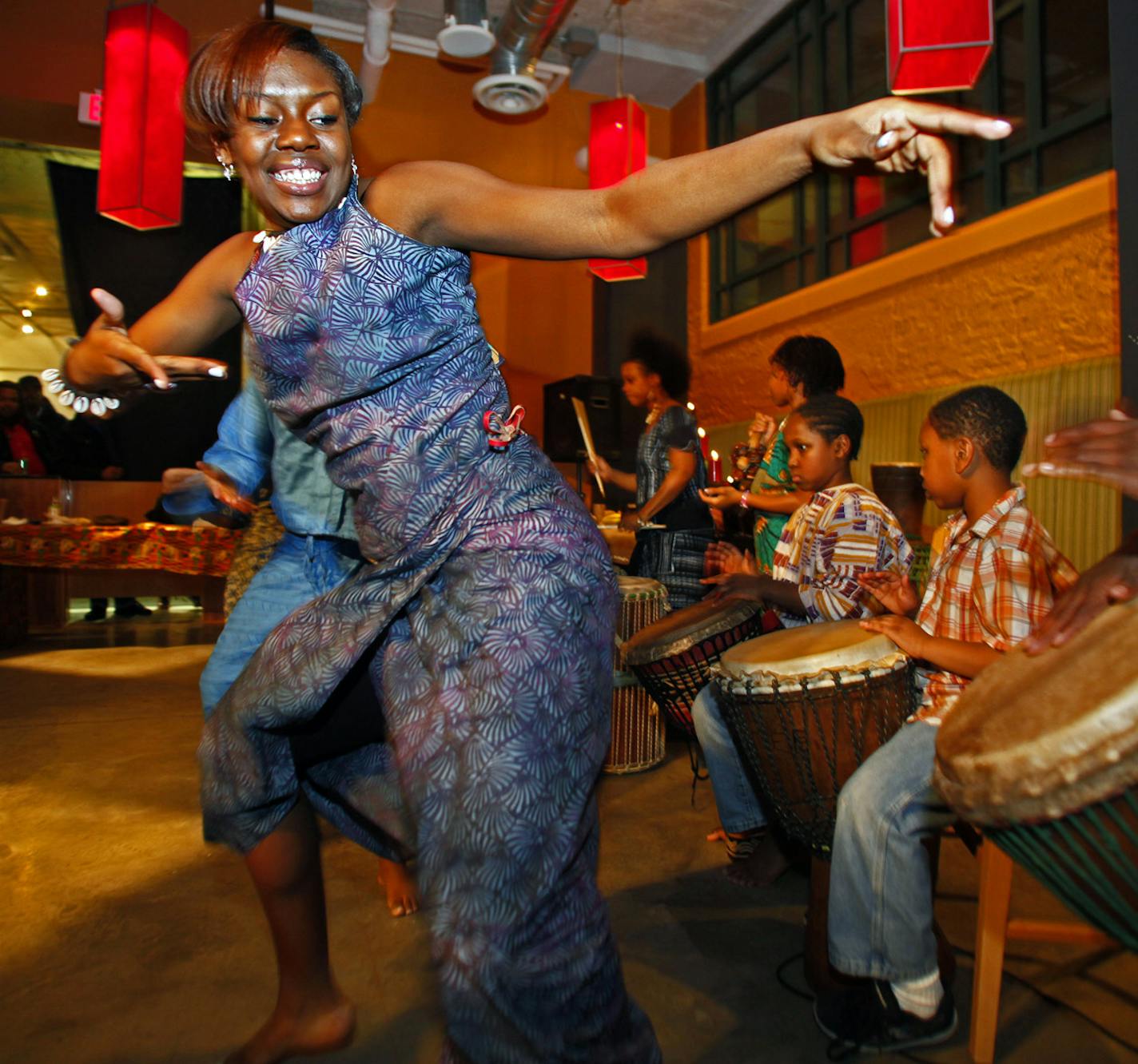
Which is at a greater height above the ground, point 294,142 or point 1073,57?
point 1073,57

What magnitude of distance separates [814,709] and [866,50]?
788 cm

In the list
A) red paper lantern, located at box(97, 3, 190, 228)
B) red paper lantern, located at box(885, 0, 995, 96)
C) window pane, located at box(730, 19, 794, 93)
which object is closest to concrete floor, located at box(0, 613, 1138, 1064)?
red paper lantern, located at box(885, 0, 995, 96)

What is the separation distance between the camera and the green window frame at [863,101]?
20.3ft

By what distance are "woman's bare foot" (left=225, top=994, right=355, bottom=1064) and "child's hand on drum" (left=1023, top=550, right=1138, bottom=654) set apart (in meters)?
1.35

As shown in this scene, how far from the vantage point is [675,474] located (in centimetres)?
423

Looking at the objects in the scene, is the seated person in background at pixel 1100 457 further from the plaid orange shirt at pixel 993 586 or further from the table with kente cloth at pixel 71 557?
the table with kente cloth at pixel 71 557

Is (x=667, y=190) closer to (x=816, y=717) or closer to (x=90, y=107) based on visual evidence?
(x=816, y=717)

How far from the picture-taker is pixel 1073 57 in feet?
20.4

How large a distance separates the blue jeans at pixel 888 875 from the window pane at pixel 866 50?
A: 764 cm

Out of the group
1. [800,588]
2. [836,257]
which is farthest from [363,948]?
[836,257]

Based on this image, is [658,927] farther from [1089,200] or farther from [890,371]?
[890,371]

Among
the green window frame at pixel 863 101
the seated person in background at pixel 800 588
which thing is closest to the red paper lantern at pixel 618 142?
the green window frame at pixel 863 101

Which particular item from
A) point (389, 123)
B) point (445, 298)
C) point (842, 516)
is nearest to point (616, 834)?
point (842, 516)

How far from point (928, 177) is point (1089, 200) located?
5.71 metres
